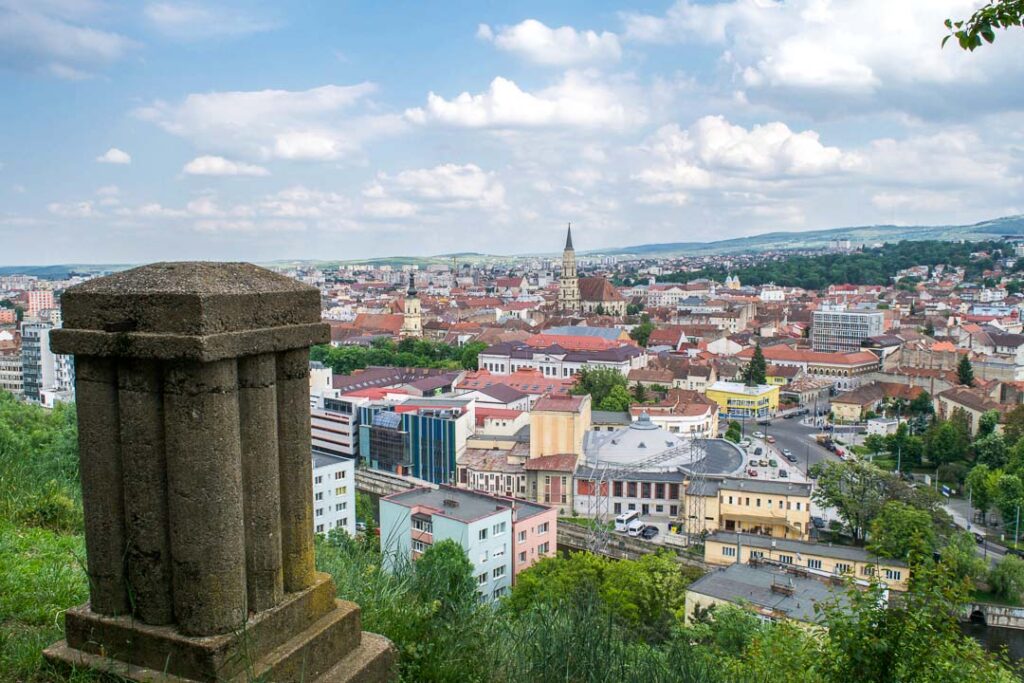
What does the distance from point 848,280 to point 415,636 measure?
11698cm

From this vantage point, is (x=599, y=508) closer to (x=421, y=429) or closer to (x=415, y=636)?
(x=421, y=429)

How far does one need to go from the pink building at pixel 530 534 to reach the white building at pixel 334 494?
170 inches

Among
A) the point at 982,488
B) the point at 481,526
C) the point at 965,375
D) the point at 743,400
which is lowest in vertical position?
the point at 982,488

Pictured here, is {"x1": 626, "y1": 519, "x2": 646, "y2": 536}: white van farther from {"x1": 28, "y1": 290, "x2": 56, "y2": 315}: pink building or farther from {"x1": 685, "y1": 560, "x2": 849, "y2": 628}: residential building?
{"x1": 28, "y1": 290, "x2": 56, "y2": 315}: pink building

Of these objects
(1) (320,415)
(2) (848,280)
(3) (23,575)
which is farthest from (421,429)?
(2) (848,280)

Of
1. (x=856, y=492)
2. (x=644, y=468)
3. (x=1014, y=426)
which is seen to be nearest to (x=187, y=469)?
(x=856, y=492)

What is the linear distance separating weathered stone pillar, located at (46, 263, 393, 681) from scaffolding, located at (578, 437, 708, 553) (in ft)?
64.8

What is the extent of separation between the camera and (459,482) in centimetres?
2656

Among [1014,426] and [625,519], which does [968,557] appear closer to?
[625,519]

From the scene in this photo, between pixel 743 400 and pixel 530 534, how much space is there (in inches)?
920

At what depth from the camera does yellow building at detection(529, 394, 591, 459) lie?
83.2ft

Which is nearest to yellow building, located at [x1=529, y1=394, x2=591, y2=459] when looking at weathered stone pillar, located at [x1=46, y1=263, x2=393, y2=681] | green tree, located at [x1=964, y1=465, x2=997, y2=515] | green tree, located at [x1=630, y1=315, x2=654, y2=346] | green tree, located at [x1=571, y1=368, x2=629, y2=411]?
green tree, located at [x1=571, y1=368, x2=629, y2=411]

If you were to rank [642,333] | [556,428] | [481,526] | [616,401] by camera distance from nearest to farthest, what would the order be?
1. [481,526]
2. [556,428]
3. [616,401]
4. [642,333]

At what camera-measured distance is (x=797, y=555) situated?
Result: 18.8 m
